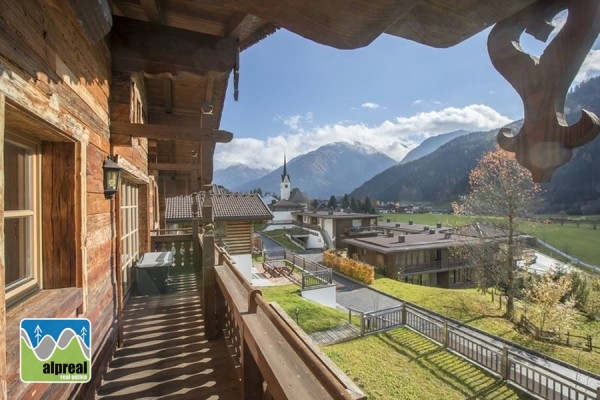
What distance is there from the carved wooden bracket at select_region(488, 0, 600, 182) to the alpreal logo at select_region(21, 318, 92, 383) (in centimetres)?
246

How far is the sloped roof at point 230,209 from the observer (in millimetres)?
13157

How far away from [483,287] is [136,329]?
18703 millimetres

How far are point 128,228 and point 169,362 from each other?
3.10 m

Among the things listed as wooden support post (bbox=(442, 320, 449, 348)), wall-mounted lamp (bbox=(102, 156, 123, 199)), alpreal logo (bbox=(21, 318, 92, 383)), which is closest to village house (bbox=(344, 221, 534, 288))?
wooden support post (bbox=(442, 320, 449, 348))

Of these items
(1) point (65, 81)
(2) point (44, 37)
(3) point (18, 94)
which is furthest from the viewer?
(1) point (65, 81)

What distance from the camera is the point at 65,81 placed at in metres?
2.18

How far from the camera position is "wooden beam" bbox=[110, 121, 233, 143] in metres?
3.64

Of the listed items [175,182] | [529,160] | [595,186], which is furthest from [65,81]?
[595,186]

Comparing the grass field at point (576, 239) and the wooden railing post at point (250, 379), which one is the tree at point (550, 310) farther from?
the wooden railing post at point (250, 379)

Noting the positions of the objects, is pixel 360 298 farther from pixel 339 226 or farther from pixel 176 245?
pixel 339 226

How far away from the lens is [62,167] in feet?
7.55

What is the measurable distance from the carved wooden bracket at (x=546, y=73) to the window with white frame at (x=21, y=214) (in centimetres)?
260

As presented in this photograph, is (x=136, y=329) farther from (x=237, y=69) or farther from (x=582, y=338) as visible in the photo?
(x=582, y=338)

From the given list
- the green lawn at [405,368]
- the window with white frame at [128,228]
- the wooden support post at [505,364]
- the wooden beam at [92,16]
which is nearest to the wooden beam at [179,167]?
the window with white frame at [128,228]
